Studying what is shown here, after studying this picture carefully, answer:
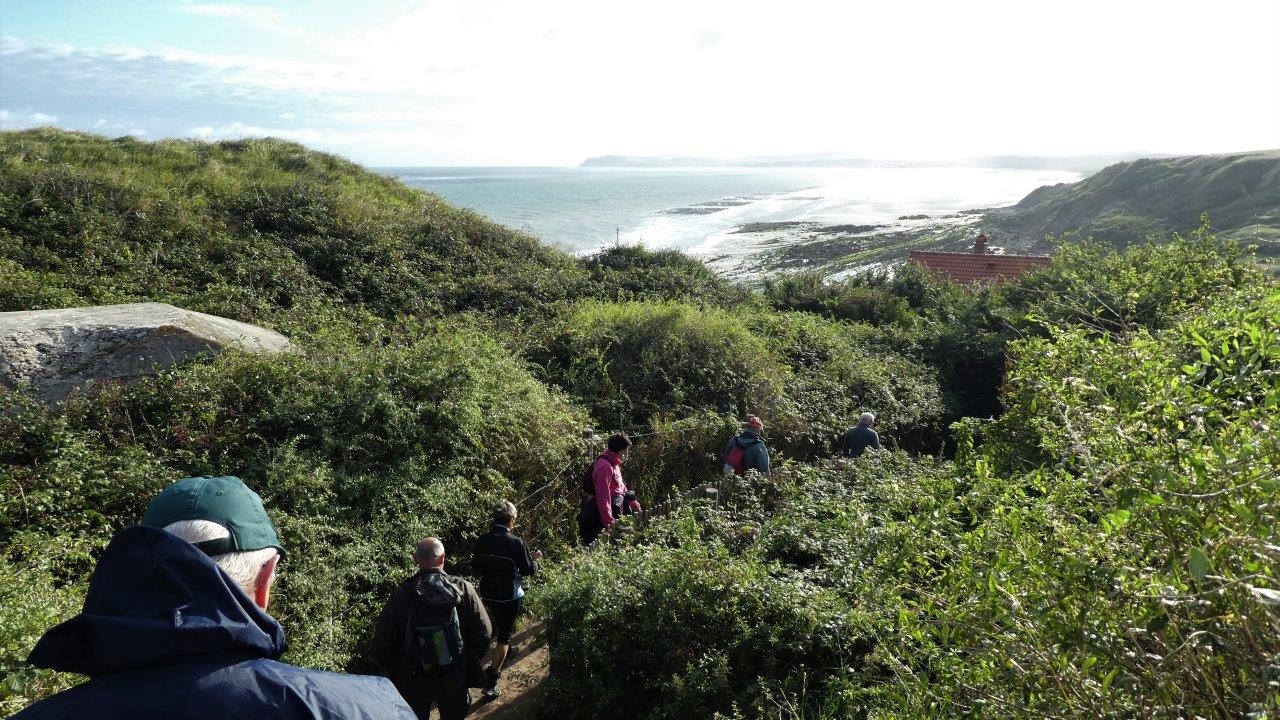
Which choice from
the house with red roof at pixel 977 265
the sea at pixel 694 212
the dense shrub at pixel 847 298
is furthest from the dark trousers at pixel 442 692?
the sea at pixel 694 212

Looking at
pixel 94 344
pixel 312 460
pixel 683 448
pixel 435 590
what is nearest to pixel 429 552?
pixel 435 590

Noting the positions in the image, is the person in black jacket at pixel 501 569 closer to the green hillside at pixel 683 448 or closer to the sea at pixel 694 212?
the green hillside at pixel 683 448

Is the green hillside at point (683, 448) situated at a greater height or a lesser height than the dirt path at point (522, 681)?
greater

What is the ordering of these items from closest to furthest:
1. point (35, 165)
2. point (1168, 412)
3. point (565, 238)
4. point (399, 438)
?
point (1168, 412), point (399, 438), point (35, 165), point (565, 238)

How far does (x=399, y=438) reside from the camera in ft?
25.0

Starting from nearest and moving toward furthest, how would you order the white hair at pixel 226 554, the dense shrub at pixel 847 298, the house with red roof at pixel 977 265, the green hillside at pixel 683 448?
the white hair at pixel 226 554
the green hillside at pixel 683 448
the dense shrub at pixel 847 298
the house with red roof at pixel 977 265

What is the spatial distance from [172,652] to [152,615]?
0.10 metres

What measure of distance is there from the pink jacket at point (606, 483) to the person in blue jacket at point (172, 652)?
5710 millimetres

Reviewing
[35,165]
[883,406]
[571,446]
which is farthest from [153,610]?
[35,165]

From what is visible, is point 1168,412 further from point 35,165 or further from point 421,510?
point 35,165

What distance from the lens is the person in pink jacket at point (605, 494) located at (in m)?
7.49

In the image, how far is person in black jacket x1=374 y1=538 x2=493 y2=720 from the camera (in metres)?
4.72

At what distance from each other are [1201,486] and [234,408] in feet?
26.1

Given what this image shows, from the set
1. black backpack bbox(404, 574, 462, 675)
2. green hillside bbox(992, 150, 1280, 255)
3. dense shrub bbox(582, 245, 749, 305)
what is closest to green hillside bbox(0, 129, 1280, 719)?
dense shrub bbox(582, 245, 749, 305)
